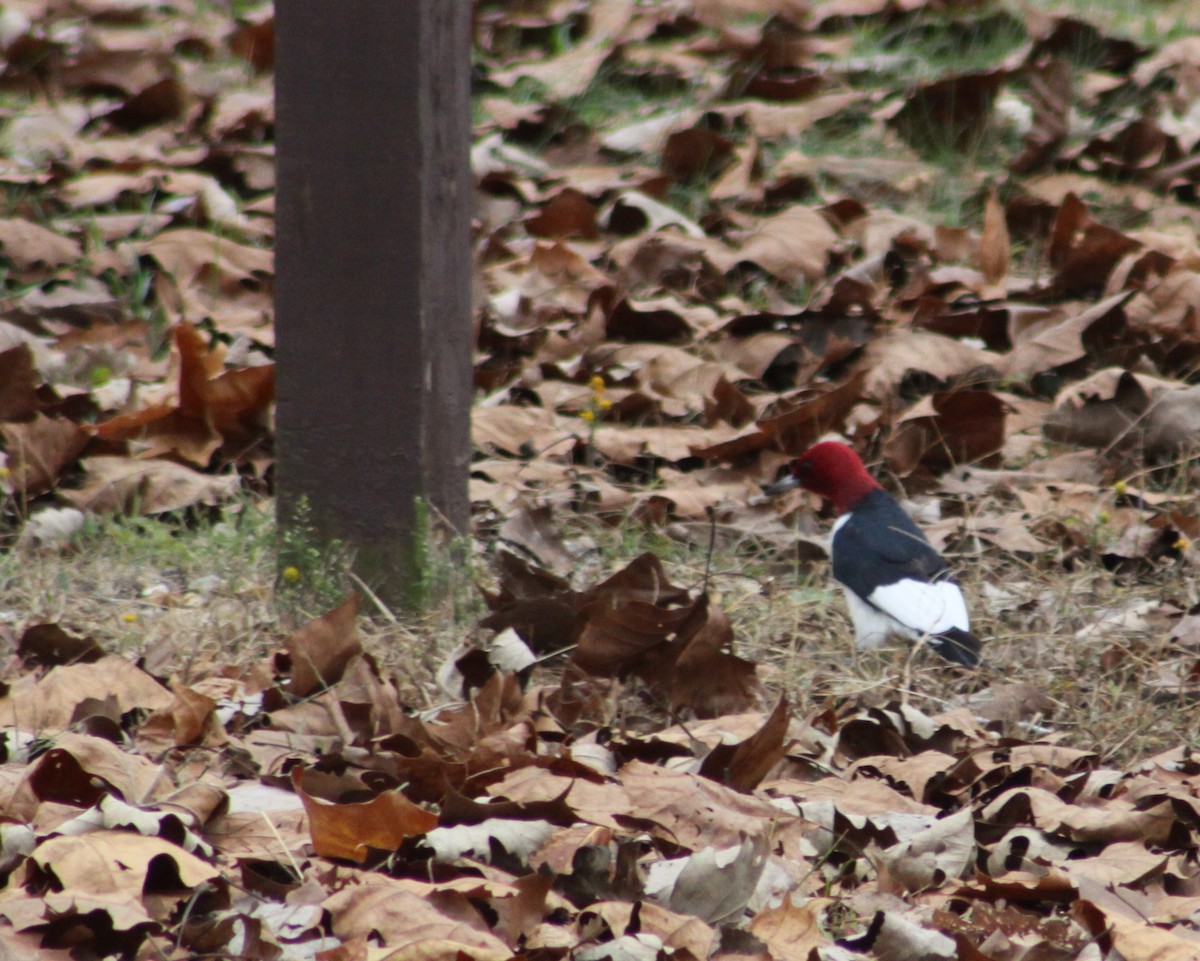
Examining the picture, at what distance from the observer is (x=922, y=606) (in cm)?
385

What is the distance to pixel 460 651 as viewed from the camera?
3527mm

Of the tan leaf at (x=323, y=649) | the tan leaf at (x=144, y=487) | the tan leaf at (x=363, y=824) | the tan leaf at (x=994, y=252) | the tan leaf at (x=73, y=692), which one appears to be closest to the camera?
the tan leaf at (x=363, y=824)

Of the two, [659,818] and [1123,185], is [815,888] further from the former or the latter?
[1123,185]

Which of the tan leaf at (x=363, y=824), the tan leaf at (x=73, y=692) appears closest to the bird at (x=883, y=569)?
the tan leaf at (x=363, y=824)

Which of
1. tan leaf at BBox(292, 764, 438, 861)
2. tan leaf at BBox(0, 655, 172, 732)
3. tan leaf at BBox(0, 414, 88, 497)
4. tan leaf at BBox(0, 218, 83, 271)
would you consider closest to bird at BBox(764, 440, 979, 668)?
tan leaf at BBox(292, 764, 438, 861)

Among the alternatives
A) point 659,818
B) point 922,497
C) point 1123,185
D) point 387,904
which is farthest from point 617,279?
point 387,904

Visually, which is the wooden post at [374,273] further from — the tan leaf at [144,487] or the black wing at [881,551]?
the black wing at [881,551]

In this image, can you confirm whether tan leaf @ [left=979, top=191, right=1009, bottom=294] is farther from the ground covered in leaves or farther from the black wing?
the black wing

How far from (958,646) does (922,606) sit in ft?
0.47

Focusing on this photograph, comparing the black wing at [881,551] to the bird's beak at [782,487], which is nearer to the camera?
the black wing at [881,551]

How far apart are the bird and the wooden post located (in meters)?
0.97

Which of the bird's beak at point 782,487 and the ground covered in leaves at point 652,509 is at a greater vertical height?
the ground covered in leaves at point 652,509

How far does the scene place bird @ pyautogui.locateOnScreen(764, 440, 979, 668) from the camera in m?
3.80

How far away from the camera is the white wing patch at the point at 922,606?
379 cm
